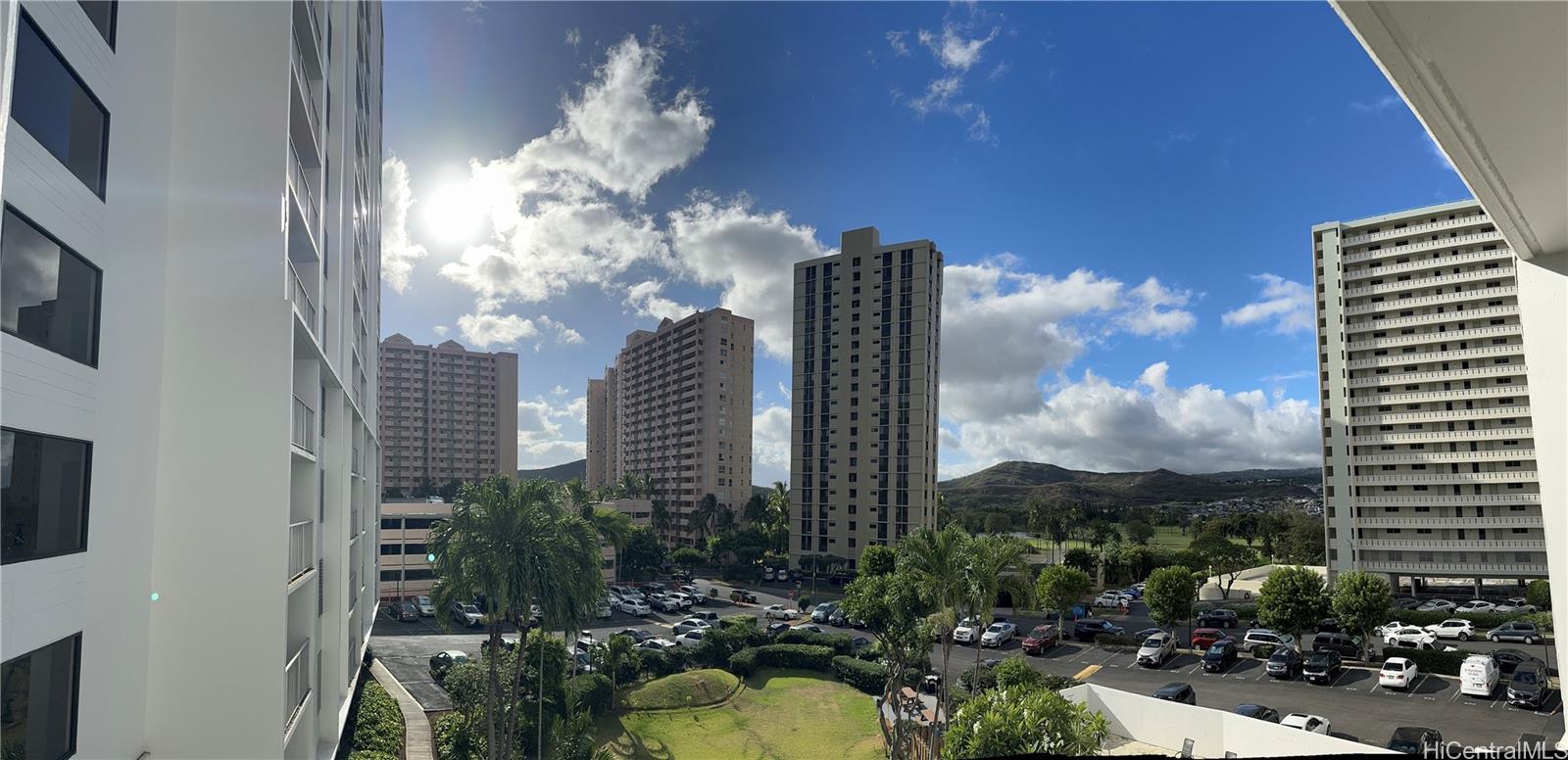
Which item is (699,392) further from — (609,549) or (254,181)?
(254,181)

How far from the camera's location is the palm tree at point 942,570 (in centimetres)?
2145

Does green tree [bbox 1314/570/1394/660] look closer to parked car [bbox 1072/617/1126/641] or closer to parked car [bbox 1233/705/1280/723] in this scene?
parked car [bbox 1072/617/1126/641]

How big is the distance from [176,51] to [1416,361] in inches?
2232

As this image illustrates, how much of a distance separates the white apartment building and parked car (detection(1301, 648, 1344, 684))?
27319 millimetres

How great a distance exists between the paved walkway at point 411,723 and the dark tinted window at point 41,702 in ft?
45.3

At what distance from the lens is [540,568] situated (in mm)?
20266

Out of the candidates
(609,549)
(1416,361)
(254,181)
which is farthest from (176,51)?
(1416,361)

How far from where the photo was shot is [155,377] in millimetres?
7691

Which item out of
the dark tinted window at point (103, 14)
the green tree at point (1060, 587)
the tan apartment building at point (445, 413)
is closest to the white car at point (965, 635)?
the green tree at point (1060, 587)

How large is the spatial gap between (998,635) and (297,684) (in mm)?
27198

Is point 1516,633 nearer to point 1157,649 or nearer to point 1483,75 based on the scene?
point 1157,649

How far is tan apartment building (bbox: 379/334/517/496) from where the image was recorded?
8894 centimetres

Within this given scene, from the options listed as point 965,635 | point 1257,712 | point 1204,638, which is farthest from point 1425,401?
point 1257,712

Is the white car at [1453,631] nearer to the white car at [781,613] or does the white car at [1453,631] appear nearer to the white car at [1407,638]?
the white car at [1407,638]
